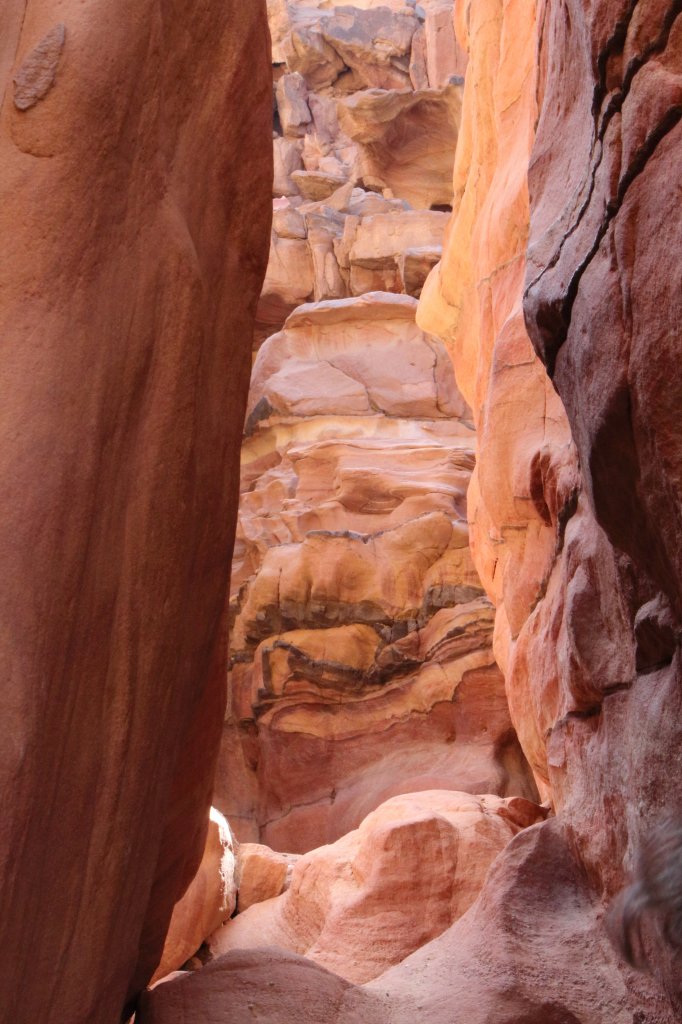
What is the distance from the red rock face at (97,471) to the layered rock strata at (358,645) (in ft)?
27.0

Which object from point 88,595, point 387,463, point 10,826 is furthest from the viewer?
point 387,463

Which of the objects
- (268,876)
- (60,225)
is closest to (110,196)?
(60,225)

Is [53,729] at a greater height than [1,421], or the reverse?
[1,421]

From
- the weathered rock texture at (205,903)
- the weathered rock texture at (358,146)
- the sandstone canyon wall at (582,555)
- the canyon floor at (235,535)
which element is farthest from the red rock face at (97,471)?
the weathered rock texture at (358,146)

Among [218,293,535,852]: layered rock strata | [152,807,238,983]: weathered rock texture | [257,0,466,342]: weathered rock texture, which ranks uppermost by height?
[257,0,466,342]: weathered rock texture

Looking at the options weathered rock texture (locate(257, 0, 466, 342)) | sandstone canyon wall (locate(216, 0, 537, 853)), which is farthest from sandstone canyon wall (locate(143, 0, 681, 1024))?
weathered rock texture (locate(257, 0, 466, 342))

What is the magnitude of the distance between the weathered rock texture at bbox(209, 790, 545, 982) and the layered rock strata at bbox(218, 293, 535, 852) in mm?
3794

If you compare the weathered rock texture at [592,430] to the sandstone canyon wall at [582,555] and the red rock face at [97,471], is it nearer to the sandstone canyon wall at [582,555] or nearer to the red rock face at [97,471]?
the sandstone canyon wall at [582,555]

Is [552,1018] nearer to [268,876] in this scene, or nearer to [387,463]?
[268,876]

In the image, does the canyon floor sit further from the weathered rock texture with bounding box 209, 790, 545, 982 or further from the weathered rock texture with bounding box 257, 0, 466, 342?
the weathered rock texture with bounding box 257, 0, 466, 342

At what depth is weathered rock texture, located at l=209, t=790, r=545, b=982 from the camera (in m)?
6.49

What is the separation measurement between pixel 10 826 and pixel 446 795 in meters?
5.73

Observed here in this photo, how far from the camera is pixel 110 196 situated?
10.7ft

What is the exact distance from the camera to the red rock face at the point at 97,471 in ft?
9.14
